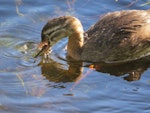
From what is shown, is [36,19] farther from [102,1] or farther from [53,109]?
[53,109]

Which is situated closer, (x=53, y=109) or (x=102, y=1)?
(x=53, y=109)

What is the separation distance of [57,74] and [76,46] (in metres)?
0.87

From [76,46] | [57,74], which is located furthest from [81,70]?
[76,46]

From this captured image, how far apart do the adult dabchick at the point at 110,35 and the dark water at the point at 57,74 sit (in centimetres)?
22

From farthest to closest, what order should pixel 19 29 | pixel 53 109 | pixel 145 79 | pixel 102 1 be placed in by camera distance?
pixel 102 1, pixel 19 29, pixel 145 79, pixel 53 109

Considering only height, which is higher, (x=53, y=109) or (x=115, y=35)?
(x=115, y=35)

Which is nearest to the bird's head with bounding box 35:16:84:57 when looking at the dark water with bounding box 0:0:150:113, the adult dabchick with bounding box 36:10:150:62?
the adult dabchick with bounding box 36:10:150:62

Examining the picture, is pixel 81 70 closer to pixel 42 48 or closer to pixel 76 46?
pixel 76 46

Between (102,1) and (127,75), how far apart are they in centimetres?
239

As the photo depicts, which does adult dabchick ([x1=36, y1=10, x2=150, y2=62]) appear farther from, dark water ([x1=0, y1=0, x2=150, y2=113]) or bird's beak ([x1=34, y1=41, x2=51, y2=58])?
dark water ([x1=0, y1=0, x2=150, y2=113])

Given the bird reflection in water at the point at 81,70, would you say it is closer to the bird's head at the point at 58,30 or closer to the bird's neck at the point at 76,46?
the bird's neck at the point at 76,46

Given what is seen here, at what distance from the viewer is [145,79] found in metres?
7.68

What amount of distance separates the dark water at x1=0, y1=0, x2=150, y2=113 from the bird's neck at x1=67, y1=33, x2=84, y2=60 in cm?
16

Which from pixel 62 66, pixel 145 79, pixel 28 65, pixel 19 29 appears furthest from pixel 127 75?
pixel 19 29
